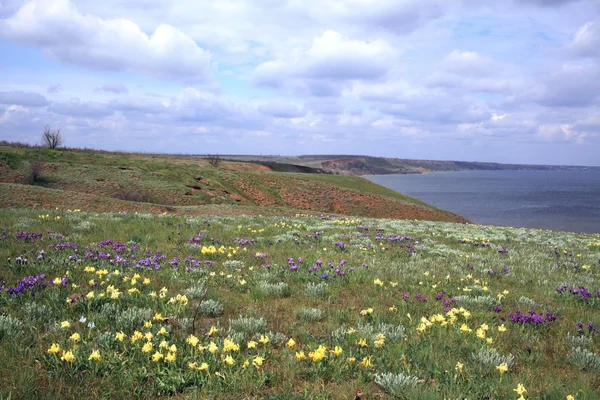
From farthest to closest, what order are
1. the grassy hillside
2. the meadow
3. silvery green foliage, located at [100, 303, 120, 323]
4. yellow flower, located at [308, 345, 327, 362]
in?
the grassy hillside, silvery green foliage, located at [100, 303, 120, 323], yellow flower, located at [308, 345, 327, 362], the meadow

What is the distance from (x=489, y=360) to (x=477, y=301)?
2.65 meters

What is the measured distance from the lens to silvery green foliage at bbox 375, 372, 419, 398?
4.39 m

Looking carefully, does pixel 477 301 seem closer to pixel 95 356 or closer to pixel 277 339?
pixel 277 339

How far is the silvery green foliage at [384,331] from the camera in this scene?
5.93m

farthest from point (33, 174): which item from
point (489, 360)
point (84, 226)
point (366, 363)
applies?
point (489, 360)

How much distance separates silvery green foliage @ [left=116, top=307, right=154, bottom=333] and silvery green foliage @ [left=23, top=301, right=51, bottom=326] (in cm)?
106

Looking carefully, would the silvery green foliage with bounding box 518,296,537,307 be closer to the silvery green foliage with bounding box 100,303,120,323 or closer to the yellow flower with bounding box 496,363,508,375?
the yellow flower with bounding box 496,363,508,375

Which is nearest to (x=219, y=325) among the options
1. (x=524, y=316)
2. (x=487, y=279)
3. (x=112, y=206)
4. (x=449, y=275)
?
(x=524, y=316)

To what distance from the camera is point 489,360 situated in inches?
205

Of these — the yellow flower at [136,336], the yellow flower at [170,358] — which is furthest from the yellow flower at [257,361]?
the yellow flower at [136,336]

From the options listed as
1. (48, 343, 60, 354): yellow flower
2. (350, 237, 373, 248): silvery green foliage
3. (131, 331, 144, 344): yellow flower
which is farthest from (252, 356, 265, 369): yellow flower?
(350, 237, 373, 248): silvery green foliage

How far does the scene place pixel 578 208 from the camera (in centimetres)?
10150

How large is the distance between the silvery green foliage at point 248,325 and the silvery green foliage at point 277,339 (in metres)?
0.29

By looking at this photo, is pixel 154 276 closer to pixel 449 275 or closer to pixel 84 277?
pixel 84 277
